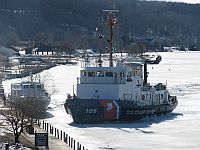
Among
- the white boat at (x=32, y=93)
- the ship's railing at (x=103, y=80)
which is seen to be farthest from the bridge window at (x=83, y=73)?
the white boat at (x=32, y=93)

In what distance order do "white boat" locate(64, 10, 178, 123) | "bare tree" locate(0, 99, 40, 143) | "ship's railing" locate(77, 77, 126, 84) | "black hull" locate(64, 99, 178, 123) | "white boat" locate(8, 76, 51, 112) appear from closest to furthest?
"bare tree" locate(0, 99, 40, 143) < "white boat" locate(8, 76, 51, 112) < "black hull" locate(64, 99, 178, 123) < "white boat" locate(64, 10, 178, 123) < "ship's railing" locate(77, 77, 126, 84)

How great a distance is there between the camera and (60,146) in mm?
Answer: 30172

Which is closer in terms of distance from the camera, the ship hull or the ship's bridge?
the ship hull

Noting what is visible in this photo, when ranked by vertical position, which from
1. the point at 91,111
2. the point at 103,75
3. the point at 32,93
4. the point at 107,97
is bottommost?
the point at 91,111

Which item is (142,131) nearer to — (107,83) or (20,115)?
(107,83)

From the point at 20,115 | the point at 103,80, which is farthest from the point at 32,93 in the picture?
the point at 20,115

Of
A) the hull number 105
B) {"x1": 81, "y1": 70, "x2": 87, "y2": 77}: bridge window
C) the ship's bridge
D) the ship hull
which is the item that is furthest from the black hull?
{"x1": 81, "y1": 70, "x2": 87, "y2": 77}: bridge window

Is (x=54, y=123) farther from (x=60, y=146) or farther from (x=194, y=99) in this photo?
(x=194, y=99)

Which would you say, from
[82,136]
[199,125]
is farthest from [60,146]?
[199,125]

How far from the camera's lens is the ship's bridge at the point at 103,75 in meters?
45.6

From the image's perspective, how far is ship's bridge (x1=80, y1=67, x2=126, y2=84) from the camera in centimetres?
4562

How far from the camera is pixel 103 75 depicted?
45.7 metres

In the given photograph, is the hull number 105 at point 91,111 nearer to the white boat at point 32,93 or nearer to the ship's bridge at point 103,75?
the ship's bridge at point 103,75

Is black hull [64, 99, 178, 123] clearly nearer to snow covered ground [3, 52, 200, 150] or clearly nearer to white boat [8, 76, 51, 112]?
snow covered ground [3, 52, 200, 150]
